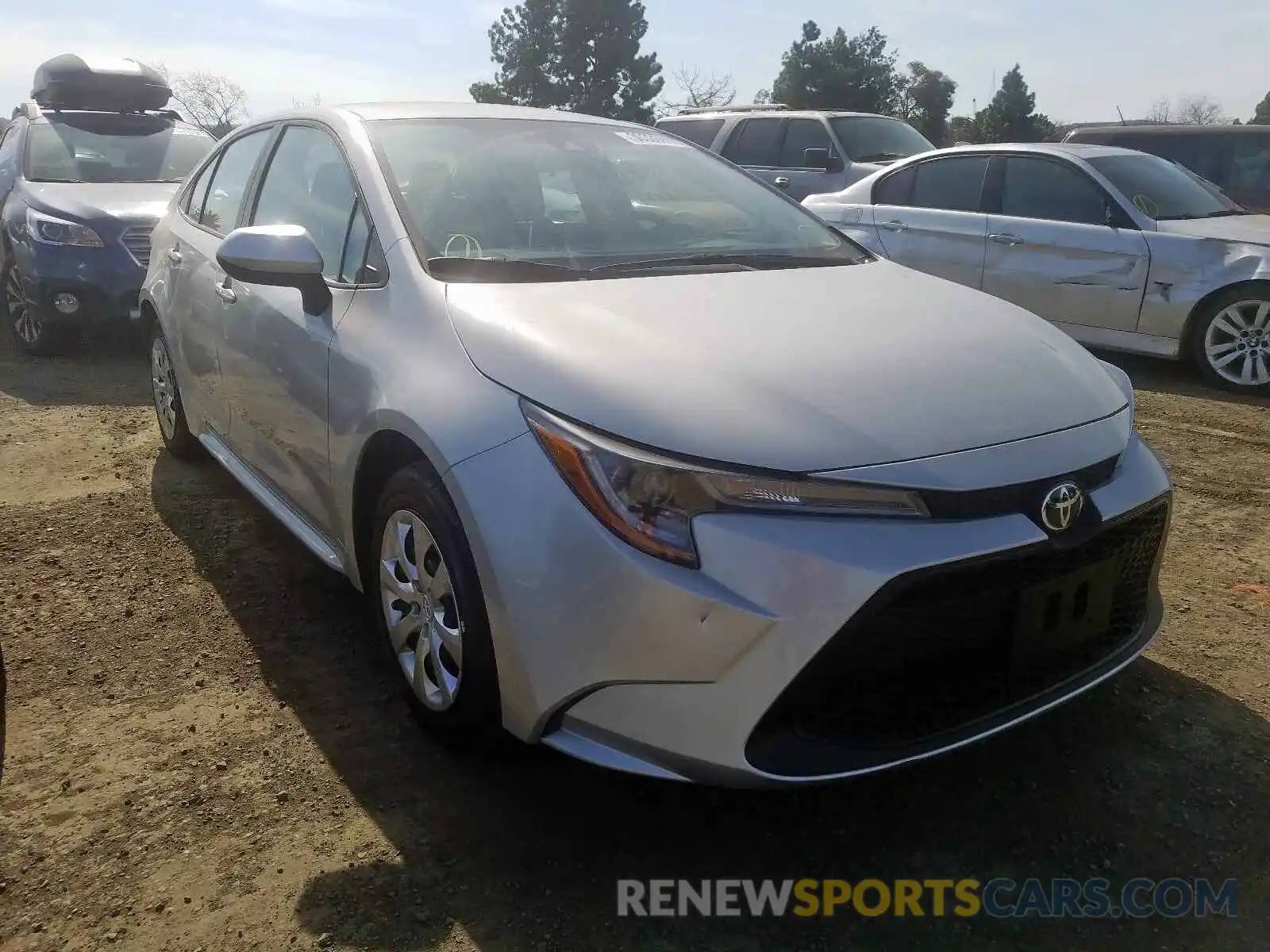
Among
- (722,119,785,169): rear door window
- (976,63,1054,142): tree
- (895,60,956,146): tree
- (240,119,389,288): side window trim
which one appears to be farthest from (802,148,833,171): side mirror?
(895,60,956,146): tree

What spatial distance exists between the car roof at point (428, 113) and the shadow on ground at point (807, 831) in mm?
1718

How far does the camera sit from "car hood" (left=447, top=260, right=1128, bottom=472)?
203 centimetres

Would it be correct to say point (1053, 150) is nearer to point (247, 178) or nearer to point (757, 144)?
point (757, 144)

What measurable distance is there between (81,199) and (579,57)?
3766 centimetres

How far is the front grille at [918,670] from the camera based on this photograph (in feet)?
6.37

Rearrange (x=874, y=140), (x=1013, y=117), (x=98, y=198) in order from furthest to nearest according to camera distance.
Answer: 1. (x=1013, y=117)
2. (x=874, y=140)
3. (x=98, y=198)

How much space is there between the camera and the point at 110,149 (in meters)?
7.95

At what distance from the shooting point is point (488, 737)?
7.91ft

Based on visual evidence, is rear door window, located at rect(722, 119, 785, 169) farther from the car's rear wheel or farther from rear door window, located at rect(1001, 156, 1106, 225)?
the car's rear wheel

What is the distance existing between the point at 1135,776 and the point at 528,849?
56.2 inches

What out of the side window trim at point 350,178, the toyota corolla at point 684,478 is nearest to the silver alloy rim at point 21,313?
the side window trim at point 350,178

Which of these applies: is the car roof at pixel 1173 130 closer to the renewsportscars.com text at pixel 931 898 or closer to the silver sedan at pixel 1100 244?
the silver sedan at pixel 1100 244

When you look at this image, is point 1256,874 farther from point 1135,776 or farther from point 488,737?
point 488,737

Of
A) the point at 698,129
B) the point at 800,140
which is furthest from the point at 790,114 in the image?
the point at 698,129
